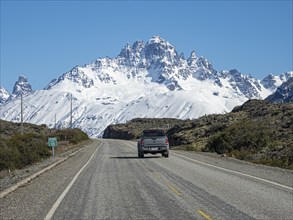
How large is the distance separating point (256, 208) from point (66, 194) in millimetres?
5697

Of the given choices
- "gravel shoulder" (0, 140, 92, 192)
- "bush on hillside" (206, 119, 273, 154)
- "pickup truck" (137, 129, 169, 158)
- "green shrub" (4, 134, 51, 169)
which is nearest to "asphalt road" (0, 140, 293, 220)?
"gravel shoulder" (0, 140, 92, 192)

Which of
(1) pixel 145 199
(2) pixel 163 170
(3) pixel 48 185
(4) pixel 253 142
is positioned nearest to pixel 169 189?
(1) pixel 145 199

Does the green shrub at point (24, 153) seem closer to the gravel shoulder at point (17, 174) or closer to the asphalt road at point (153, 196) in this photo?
the gravel shoulder at point (17, 174)

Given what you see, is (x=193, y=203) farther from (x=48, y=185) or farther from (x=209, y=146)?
(x=209, y=146)

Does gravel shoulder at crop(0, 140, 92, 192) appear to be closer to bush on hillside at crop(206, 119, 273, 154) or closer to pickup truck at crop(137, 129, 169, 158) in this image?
pickup truck at crop(137, 129, 169, 158)

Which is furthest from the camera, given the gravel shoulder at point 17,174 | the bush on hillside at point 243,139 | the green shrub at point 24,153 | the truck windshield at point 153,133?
the bush on hillside at point 243,139

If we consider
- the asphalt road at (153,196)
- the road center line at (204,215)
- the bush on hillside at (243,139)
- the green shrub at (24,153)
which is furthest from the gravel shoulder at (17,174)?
the bush on hillside at (243,139)

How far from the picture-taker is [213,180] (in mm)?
18938

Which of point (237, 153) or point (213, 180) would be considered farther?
point (237, 153)

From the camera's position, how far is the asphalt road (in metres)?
11.7

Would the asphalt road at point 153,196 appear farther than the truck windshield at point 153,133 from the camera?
No

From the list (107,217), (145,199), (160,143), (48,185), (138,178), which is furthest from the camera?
(160,143)

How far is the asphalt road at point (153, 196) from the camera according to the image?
11.7 meters

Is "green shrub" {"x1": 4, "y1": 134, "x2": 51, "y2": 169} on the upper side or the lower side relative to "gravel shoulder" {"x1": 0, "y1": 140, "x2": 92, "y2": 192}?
upper
